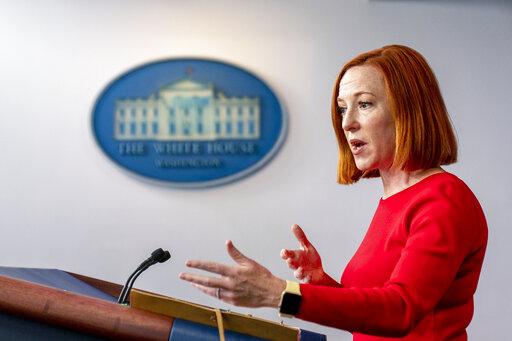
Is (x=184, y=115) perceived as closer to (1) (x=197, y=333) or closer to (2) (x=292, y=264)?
(2) (x=292, y=264)

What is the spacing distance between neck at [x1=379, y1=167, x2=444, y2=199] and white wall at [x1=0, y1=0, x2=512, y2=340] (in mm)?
1485

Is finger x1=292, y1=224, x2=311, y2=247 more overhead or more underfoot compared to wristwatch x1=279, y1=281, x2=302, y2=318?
more overhead

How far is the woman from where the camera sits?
772 mm

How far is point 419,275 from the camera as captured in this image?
32.0 inches

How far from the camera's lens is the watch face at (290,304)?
76 centimetres

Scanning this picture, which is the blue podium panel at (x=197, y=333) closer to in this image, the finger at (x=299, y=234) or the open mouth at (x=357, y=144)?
the finger at (x=299, y=234)

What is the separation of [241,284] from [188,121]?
2.04m

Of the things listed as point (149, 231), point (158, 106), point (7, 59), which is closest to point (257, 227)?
point (149, 231)

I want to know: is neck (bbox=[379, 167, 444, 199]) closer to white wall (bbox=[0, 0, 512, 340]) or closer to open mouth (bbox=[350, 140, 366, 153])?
open mouth (bbox=[350, 140, 366, 153])

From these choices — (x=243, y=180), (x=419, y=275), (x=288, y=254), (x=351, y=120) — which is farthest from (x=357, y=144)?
(x=243, y=180)

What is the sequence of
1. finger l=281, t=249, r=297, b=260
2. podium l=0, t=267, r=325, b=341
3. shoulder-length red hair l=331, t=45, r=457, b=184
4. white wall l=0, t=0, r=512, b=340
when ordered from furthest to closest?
1. white wall l=0, t=0, r=512, b=340
2. finger l=281, t=249, r=297, b=260
3. shoulder-length red hair l=331, t=45, r=457, b=184
4. podium l=0, t=267, r=325, b=341

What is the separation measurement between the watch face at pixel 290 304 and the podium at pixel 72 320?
9 centimetres

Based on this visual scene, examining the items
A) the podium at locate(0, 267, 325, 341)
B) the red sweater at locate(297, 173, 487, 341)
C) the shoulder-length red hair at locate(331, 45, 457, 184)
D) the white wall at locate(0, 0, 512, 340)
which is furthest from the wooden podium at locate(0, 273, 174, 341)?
the white wall at locate(0, 0, 512, 340)

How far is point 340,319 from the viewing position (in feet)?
2.54
